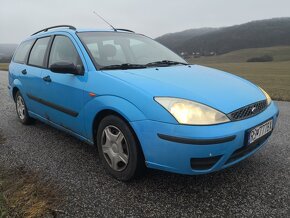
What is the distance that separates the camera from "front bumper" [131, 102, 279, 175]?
9.12 feet

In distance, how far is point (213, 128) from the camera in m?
2.81

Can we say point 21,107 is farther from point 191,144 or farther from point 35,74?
point 191,144

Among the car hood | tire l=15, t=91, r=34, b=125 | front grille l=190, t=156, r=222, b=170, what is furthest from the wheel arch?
tire l=15, t=91, r=34, b=125

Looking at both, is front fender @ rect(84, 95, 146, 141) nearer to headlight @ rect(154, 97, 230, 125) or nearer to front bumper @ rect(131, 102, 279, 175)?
front bumper @ rect(131, 102, 279, 175)

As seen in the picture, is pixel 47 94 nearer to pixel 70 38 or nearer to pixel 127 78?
pixel 70 38

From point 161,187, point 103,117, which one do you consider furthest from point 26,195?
point 161,187

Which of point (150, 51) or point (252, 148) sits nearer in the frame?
point (252, 148)

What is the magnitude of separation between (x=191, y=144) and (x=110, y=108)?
3.00ft

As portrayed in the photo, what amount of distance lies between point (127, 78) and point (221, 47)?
498 ft

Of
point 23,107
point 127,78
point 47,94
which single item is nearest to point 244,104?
point 127,78

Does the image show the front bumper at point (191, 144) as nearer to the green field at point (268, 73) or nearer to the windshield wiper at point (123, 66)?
the windshield wiper at point (123, 66)

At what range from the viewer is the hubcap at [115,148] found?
329cm

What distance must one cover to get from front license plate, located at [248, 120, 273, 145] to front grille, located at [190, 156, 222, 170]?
396 millimetres

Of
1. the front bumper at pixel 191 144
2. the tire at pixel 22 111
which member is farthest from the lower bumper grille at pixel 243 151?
the tire at pixel 22 111
